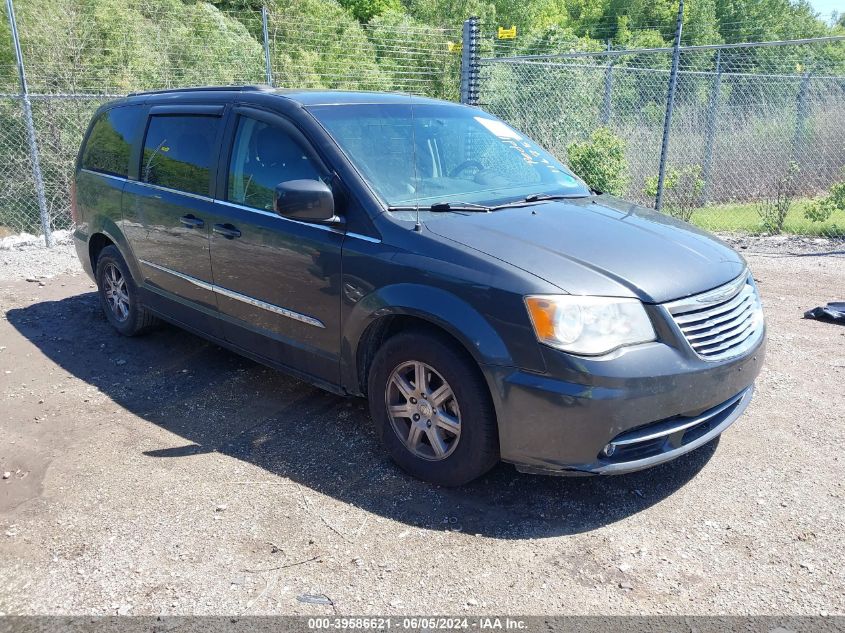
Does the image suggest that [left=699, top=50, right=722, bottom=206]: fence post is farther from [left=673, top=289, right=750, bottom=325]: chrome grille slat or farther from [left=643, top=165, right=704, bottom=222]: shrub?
[left=673, top=289, right=750, bottom=325]: chrome grille slat

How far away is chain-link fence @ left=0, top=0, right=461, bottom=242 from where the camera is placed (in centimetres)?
1071

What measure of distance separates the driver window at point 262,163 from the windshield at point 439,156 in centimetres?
23

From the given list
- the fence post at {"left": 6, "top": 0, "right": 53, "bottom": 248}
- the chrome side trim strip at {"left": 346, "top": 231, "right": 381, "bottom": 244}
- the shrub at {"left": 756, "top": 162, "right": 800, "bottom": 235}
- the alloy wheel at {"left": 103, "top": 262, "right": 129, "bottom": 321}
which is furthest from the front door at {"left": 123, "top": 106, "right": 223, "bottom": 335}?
the shrub at {"left": 756, "top": 162, "right": 800, "bottom": 235}

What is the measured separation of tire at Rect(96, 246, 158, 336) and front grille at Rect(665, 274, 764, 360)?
13.1 ft

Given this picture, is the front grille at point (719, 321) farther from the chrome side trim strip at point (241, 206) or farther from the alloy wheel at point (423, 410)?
the chrome side trim strip at point (241, 206)

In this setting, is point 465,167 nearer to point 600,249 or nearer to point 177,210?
point 600,249

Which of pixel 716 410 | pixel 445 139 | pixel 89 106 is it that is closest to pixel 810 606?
pixel 716 410

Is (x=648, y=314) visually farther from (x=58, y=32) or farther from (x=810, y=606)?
(x=58, y=32)

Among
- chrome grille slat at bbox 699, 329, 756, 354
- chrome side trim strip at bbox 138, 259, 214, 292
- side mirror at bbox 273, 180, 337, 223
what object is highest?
side mirror at bbox 273, 180, 337, 223

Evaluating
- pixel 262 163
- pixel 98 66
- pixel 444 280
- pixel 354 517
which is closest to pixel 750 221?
pixel 262 163

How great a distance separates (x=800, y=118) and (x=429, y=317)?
12.6 meters

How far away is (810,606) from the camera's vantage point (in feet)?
8.58

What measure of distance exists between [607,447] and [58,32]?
12.2 metres

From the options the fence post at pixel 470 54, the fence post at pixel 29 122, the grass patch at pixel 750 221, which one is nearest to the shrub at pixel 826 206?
the grass patch at pixel 750 221
